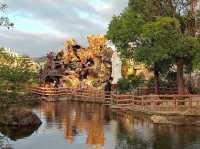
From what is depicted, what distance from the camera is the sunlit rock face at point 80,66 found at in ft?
252

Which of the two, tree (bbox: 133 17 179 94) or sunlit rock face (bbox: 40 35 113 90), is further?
sunlit rock face (bbox: 40 35 113 90)

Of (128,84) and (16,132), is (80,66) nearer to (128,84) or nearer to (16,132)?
(128,84)

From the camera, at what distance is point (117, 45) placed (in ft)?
178

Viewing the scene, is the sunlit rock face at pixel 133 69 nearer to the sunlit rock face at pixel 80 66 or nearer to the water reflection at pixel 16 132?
the sunlit rock face at pixel 80 66

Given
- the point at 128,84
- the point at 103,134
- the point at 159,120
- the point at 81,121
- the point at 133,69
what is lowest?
the point at 103,134

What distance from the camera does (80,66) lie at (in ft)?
263

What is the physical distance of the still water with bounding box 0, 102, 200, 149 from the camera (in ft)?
101

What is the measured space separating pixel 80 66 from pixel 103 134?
148 ft

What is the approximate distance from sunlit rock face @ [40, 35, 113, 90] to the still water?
97.4ft

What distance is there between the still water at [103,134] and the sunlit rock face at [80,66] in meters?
29.7

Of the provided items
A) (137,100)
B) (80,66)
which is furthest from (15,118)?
(80,66)

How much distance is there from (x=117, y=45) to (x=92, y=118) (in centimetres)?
1143

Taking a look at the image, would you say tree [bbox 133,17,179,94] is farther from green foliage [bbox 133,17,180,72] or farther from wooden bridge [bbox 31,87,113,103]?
wooden bridge [bbox 31,87,113,103]

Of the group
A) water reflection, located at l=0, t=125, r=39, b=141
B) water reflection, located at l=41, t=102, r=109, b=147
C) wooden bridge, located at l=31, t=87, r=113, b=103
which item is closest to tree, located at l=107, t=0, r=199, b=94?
water reflection, located at l=41, t=102, r=109, b=147
